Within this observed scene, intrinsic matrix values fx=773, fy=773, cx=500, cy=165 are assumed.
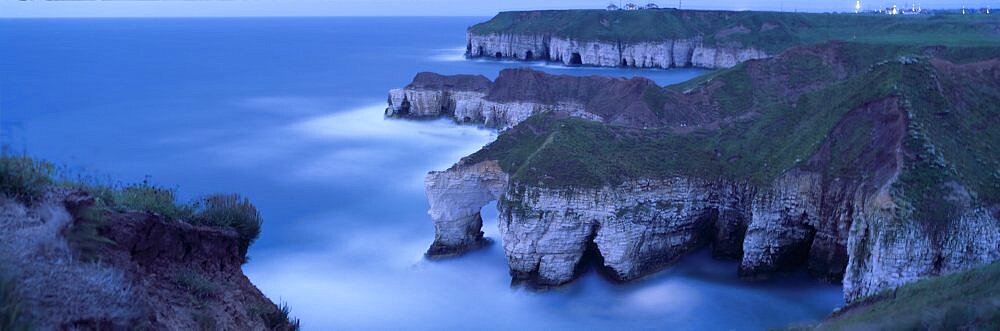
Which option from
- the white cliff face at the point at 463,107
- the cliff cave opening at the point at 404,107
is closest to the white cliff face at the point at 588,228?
the white cliff face at the point at 463,107

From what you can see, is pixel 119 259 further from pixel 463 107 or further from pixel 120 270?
pixel 463 107

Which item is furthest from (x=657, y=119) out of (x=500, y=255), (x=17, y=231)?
(x=17, y=231)

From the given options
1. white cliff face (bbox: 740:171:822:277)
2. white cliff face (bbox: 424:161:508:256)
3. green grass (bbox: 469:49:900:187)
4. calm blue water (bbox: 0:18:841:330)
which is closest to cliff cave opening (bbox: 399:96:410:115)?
calm blue water (bbox: 0:18:841:330)

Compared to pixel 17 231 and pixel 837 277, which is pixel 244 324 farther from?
pixel 837 277

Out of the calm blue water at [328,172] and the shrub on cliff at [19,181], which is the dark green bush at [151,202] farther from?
the calm blue water at [328,172]

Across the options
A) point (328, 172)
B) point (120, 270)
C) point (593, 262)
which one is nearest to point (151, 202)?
point (120, 270)
